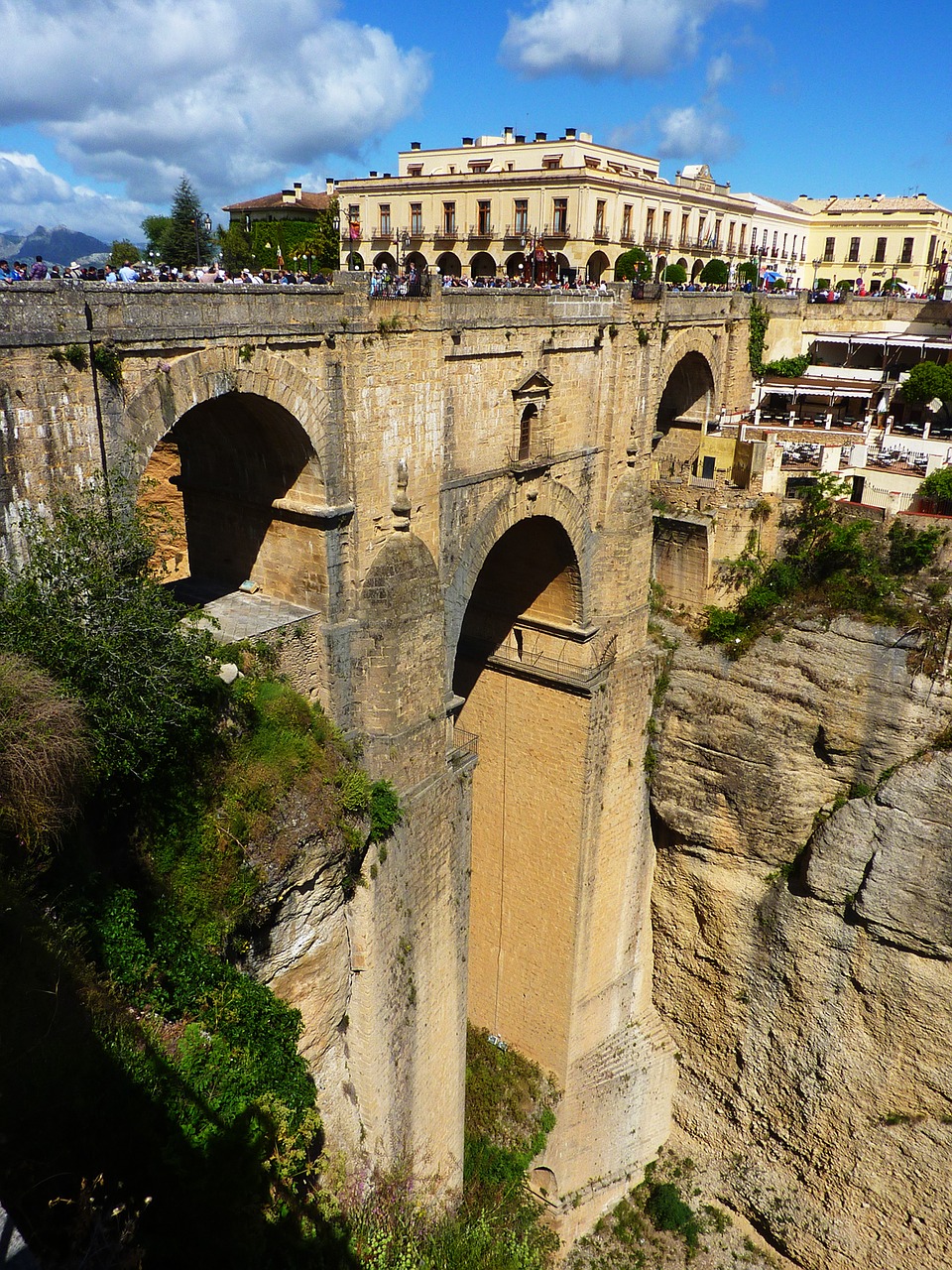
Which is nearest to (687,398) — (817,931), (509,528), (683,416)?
(683,416)

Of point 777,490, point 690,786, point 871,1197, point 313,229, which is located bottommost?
point 871,1197

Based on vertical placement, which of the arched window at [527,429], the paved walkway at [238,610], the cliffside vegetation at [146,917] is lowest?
the cliffside vegetation at [146,917]

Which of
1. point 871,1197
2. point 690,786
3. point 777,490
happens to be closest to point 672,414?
point 777,490

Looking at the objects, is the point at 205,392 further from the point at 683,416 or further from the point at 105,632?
the point at 683,416

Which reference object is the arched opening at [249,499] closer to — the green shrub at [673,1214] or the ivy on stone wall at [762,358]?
the green shrub at [673,1214]

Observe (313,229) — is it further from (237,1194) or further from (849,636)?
(237,1194)

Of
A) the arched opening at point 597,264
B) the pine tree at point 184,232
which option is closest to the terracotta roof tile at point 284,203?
the pine tree at point 184,232
